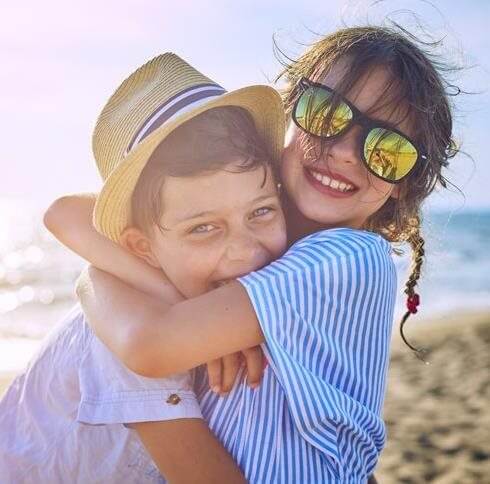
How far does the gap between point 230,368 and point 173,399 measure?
212 millimetres

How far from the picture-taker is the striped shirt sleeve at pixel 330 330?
8.36 ft

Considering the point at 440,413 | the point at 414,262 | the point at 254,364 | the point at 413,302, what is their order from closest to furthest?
the point at 254,364, the point at 413,302, the point at 414,262, the point at 440,413

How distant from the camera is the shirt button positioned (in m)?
2.65

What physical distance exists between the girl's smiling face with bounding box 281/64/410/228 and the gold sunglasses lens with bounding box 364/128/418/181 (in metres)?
0.05

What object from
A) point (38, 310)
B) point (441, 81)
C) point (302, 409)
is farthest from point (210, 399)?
point (38, 310)

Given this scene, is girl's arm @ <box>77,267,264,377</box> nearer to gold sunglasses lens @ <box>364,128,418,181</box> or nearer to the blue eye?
the blue eye

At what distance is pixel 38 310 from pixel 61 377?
44.9 feet

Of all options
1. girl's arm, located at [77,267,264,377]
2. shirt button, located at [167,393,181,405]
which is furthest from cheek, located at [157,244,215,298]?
shirt button, located at [167,393,181,405]

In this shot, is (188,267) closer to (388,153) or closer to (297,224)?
(297,224)

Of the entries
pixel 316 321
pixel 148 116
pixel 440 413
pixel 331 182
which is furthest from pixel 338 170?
pixel 440 413

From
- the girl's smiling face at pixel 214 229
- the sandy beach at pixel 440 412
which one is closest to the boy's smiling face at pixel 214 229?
the girl's smiling face at pixel 214 229

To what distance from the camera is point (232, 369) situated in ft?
8.75

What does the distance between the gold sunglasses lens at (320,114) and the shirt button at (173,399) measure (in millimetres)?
1295

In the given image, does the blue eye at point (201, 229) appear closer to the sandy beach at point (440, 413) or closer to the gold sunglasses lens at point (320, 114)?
the gold sunglasses lens at point (320, 114)
